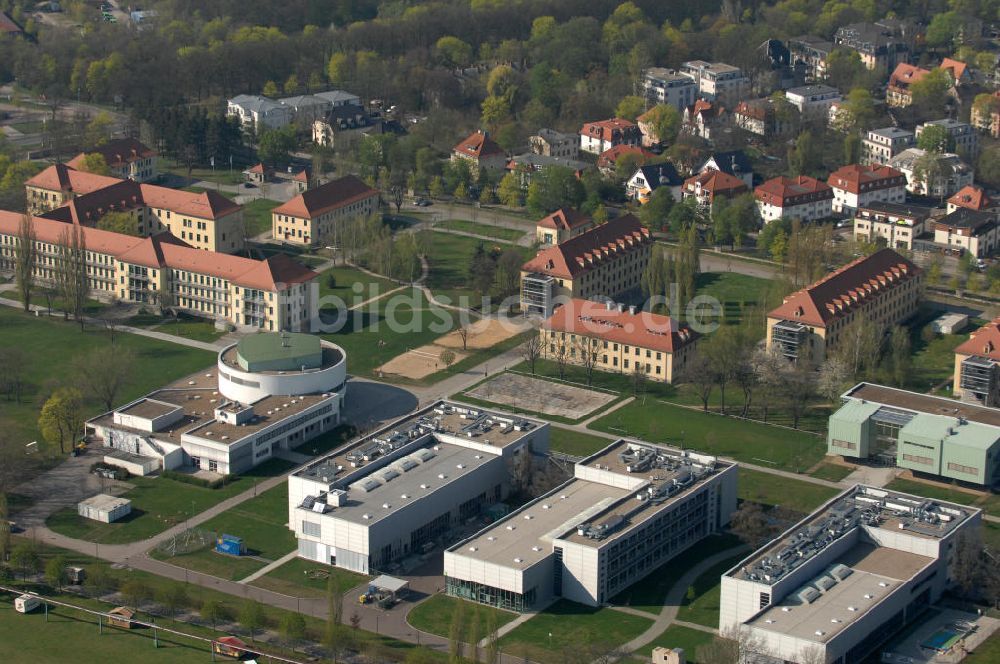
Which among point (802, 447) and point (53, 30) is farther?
point (53, 30)

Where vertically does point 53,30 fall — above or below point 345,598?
above

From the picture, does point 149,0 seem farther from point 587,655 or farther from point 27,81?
point 587,655

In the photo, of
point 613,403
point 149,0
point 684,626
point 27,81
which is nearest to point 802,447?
point 613,403

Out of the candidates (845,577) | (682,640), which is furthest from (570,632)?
(845,577)

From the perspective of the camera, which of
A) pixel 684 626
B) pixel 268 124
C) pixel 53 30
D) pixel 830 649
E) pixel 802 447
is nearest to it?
pixel 830 649

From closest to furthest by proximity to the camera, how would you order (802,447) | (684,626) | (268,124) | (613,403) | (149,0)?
1. (684,626)
2. (802,447)
3. (613,403)
4. (268,124)
5. (149,0)

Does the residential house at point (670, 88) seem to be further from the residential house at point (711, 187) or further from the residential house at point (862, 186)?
the residential house at point (862, 186)

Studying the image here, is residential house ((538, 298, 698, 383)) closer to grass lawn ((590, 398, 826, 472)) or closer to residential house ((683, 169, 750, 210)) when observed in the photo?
grass lawn ((590, 398, 826, 472))
